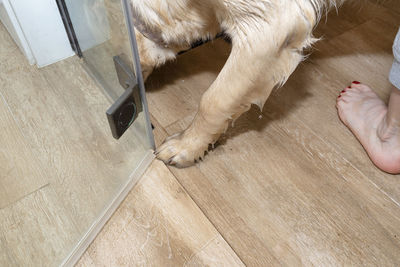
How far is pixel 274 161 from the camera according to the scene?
1.10m

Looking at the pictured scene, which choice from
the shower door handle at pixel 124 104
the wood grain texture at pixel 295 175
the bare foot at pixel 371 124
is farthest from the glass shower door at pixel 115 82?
the bare foot at pixel 371 124

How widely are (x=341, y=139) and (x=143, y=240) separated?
71cm

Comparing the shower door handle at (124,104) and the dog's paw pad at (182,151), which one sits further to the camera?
the dog's paw pad at (182,151)

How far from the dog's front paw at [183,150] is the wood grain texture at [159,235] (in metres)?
0.08

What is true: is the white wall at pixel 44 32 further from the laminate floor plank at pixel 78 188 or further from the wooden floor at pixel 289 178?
the wooden floor at pixel 289 178

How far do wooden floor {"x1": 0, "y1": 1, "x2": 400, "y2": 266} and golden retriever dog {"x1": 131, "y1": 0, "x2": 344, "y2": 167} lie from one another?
194 millimetres

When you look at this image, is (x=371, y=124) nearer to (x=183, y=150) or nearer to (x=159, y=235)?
(x=183, y=150)

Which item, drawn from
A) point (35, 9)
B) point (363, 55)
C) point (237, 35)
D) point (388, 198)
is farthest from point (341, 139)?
point (35, 9)

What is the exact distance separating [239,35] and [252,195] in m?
0.47

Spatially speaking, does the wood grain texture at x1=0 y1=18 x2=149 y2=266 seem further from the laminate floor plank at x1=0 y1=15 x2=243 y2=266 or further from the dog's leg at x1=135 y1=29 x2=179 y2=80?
the dog's leg at x1=135 y1=29 x2=179 y2=80

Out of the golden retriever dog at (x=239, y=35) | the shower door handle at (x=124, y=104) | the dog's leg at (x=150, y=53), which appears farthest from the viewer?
the dog's leg at (x=150, y=53)

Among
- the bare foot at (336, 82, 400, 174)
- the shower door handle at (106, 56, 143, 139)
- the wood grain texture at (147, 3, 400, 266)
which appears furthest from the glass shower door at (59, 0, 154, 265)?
the bare foot at (336, 82, 400, 174)

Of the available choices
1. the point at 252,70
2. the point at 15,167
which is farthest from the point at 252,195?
the point at 15,167

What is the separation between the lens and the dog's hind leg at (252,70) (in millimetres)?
774
